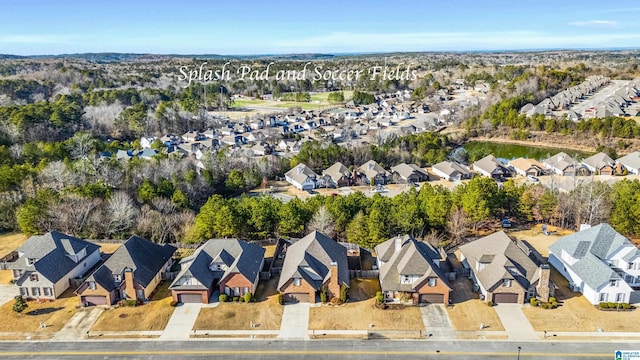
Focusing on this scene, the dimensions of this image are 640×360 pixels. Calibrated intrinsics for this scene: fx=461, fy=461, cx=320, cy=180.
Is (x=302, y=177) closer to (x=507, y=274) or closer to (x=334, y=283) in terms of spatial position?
(x=334, y=283)

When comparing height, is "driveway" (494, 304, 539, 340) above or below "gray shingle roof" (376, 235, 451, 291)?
below

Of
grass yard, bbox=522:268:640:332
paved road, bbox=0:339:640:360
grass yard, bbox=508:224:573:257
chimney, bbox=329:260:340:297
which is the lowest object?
paved road, bbox=0:339:640:360

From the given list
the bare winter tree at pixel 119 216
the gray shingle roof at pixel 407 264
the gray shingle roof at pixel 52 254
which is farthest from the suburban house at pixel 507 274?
the bare winter tree at pixel 119 216

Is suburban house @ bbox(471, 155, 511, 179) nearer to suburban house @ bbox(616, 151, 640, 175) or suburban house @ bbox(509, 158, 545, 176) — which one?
suburban house @ bbox(509, 158, 545, 176)

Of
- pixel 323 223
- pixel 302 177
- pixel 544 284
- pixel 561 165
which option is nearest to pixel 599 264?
pixel 544 284

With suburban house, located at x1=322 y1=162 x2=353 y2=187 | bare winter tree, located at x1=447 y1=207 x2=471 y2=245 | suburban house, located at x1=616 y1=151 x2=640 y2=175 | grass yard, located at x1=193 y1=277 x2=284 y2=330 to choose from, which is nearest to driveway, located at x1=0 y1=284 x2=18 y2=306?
grass yard, located at x1=193 y1=277 x2=284 y2=330

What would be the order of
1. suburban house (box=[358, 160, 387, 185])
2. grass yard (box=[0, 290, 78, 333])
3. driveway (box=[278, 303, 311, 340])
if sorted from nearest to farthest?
driveway (box=[278, 303, 311, 340]), grass yard (box=[0, 290, 78, 333]), suburban house (box=[358, 160, 387, 185])

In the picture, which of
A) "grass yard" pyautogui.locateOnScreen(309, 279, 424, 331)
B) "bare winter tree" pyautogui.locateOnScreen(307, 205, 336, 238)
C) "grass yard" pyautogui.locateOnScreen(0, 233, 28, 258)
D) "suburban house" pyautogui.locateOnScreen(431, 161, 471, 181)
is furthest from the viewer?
"suburban house" pyautogui.locateOnScreen(431, 161, 471, 181)

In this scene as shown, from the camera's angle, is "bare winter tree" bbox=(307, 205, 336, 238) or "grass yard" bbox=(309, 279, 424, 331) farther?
"bare winter tree" bbox=(307, 205, 336, 238)
